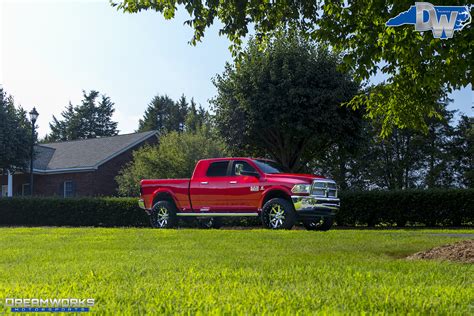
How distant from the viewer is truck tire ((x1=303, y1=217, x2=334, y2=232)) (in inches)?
627

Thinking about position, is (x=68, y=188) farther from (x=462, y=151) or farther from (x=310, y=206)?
(x=462, y=151)

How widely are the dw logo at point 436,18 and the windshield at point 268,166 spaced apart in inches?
300

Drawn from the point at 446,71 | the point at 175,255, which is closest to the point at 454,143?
the point at 446,71

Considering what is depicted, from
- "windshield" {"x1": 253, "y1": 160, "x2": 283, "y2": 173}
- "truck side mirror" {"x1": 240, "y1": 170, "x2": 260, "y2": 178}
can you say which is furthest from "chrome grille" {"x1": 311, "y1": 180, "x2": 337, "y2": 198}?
"truck side mirror" {"x1": 240, "y1": 170, "x2": 260, "y2": 178}

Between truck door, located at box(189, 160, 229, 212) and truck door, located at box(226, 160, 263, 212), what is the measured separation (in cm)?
21

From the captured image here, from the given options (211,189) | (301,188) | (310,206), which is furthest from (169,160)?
(310,206)

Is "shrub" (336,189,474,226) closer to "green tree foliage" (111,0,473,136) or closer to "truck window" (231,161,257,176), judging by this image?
"truck window" (231,161,257,176)

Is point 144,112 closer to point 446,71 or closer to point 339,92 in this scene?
point 339,92

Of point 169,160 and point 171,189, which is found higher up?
point 169,160

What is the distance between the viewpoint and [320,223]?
53.3 ft

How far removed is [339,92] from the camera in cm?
2508

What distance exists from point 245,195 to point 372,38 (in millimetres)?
7685

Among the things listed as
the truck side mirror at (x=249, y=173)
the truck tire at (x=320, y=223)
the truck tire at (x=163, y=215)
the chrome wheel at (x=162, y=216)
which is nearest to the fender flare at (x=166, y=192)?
the truck tire at (x=163, y=215)

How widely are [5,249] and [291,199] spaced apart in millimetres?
7475
